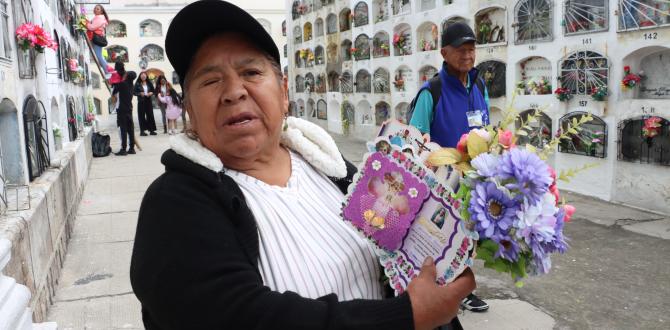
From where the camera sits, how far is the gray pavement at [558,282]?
3.02 m

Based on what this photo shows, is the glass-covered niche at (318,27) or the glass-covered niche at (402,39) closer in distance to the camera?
the glass-covered niche at (402,39)

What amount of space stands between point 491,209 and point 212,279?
0.49m

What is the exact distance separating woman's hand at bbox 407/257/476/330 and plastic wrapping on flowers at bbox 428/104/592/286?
2.5 inches

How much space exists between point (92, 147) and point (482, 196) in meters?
9.52

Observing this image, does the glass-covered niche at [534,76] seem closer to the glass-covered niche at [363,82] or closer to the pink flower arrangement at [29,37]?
the glass-covered niche at [363,82]

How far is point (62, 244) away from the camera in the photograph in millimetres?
3996

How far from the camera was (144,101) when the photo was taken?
527 inches

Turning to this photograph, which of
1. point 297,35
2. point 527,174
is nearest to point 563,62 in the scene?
point 527,174

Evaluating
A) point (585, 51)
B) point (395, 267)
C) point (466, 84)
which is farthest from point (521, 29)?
point (395, 267)

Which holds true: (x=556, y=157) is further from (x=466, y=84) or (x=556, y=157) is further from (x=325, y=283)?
(x=325, y=283)

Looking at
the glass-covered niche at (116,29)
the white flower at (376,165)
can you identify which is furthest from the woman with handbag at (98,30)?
the white flower at (376,165)

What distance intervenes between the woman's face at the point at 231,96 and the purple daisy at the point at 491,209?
18.3 inches

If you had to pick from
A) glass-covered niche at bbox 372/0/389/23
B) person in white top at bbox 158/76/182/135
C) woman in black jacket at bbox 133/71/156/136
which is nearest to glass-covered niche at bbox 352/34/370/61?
glass-covered niche at bbox 372/0/389/23

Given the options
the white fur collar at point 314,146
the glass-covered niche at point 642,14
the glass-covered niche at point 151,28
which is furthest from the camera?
the glass-covered niche at point 151,28
